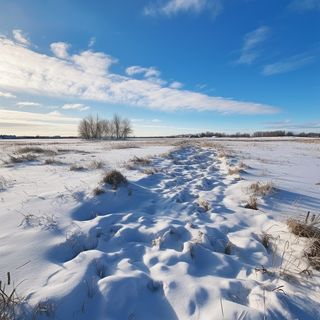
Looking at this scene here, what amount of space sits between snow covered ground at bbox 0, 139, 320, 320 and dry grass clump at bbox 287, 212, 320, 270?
0.10 metres

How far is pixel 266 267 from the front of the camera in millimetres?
3006

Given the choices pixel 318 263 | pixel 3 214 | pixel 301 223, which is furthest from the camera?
pixel 3 214

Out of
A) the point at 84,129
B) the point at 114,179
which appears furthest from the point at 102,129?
the point at 114,179

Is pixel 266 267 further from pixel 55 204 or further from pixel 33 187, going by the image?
pixel 33 187

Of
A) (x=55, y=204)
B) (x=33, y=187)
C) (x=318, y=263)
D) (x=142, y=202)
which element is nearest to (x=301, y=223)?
(x=318, y=263)

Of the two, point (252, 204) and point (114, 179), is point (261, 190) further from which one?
point (114, 179)

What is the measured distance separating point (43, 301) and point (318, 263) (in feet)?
10.3

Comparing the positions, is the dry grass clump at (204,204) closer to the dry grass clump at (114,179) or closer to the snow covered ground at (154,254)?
the snow covered ground at (154,254)

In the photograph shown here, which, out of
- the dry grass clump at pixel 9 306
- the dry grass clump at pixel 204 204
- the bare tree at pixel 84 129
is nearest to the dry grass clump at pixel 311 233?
the dry grass clump at pixel 204 204

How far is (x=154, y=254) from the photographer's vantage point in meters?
3.17

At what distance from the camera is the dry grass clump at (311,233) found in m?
2.91

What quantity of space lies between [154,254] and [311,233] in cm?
238

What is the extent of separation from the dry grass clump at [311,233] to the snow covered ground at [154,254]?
0.33ft

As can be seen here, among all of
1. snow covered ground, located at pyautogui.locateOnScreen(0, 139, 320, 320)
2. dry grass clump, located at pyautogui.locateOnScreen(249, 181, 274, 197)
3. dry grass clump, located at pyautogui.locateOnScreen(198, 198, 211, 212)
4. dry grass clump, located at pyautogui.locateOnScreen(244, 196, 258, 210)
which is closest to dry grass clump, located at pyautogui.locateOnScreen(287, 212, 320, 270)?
snow covered ground, located at pyautogui.locateOnScreen(0, 139, 320, 320)
